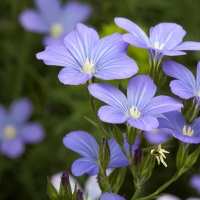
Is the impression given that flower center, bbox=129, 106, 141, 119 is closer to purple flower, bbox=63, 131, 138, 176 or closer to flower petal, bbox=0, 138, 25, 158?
purple flower, bbox=63, 131, 138, 176

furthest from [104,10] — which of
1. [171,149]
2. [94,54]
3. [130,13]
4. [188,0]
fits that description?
[94,54]

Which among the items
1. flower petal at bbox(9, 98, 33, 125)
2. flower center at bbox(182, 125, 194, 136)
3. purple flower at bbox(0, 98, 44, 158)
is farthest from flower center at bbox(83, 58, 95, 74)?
flower petal at bbox(9, 98, 33, 125)

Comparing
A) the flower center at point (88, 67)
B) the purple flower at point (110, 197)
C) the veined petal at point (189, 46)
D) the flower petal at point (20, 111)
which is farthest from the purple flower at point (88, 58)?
the flower petal at point (20, 111)

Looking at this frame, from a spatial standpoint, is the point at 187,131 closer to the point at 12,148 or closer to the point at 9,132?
the point at 12,148

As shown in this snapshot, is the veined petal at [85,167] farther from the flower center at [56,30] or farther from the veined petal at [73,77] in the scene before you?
the flower center at [56,30]

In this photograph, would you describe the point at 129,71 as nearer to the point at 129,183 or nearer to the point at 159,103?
the point at 159,103

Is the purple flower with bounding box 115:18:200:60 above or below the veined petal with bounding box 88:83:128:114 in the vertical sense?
above

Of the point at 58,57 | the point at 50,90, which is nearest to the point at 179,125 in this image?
the point at 58,57
